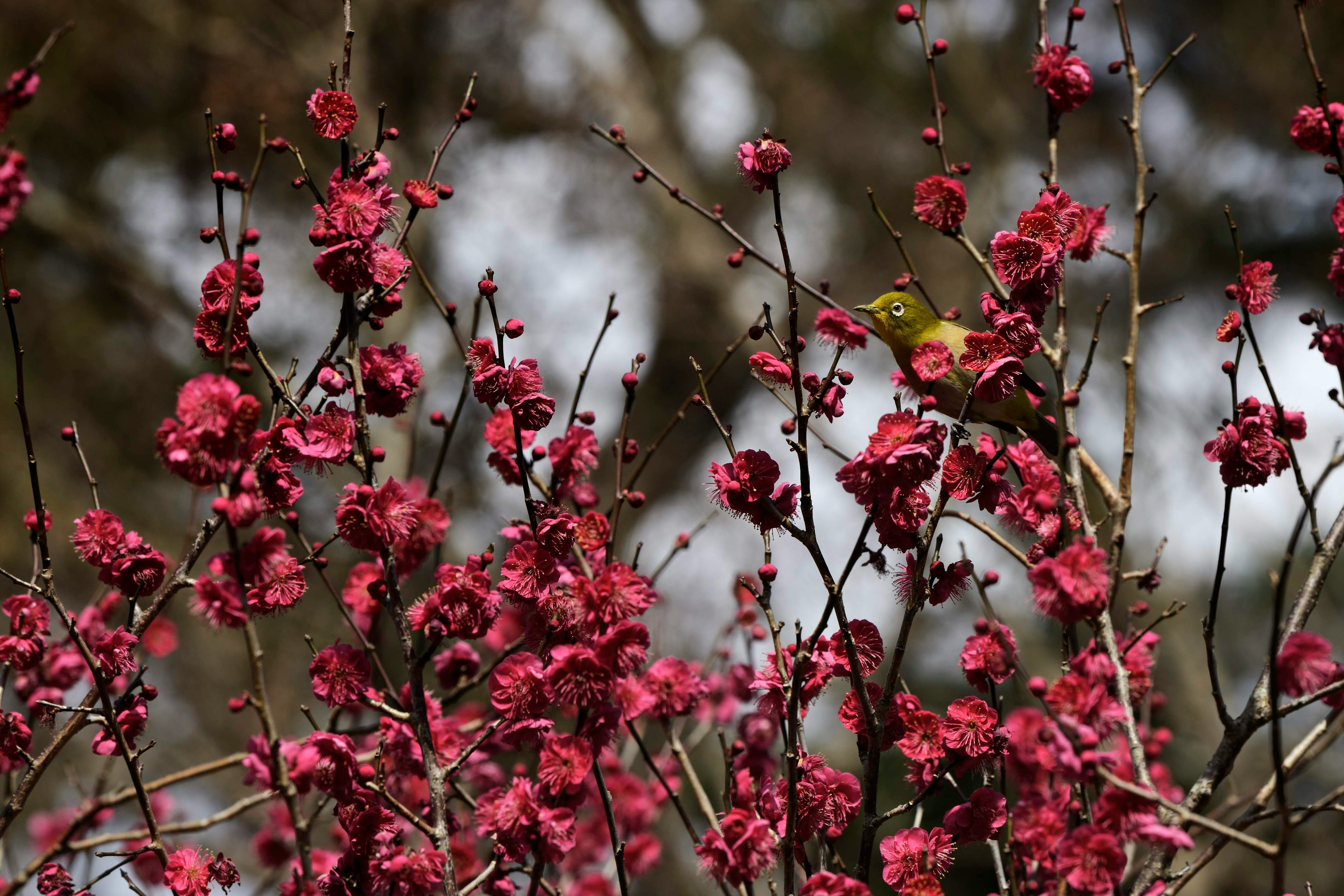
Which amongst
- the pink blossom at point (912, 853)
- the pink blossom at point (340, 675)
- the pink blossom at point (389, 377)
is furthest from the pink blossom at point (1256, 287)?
the pink blossom at point (340, 675)

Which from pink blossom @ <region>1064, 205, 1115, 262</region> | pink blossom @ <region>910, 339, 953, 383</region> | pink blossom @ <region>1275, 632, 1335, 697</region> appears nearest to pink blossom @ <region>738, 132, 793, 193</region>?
pink blossom @ <region>910, 339, 953, 383</region>

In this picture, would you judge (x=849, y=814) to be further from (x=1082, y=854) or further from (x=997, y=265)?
(x=997, y=265)

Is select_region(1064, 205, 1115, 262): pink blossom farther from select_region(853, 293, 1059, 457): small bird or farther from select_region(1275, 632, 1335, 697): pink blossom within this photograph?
select_region(1275, 632, 1335, 697): pink blossom

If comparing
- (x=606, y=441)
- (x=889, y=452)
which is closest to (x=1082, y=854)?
(x=889, y=452)

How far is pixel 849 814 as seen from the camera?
1702mm

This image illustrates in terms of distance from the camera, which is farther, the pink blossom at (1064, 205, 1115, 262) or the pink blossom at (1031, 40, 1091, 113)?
the pink blossom at (1031, 40, 1091, 113)

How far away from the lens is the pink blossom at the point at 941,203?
2.02m

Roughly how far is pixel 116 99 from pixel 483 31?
3.17 metres

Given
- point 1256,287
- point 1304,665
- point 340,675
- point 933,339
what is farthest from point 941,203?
point 340,675

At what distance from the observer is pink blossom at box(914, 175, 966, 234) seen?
6.62 ft

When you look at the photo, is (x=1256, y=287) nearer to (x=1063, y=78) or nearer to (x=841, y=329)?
(x=1063, y=78)

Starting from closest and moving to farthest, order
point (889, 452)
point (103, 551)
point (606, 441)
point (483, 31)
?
point (889, 452)
point (103, 551)
point (606, 441)
point (483, 31)

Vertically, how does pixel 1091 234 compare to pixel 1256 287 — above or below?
above

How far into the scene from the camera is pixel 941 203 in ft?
6.72
